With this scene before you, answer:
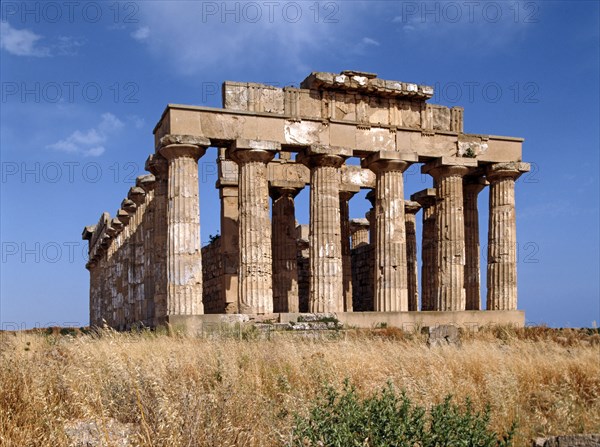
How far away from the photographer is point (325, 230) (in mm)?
21750

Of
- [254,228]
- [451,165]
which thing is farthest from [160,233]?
[451,165]

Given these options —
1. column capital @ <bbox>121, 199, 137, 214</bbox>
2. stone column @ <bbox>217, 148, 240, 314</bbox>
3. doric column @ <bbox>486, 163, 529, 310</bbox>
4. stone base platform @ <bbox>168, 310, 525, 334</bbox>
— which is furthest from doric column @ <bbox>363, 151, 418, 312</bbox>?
column capital @ <bbox>121, 199, 137, 214</bbox>

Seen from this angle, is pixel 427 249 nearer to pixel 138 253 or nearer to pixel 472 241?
pixel 472 241

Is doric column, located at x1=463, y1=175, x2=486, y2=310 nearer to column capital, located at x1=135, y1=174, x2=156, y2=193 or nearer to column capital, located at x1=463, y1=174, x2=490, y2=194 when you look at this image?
column capital, located at x1=463, y1=174, x2=490, y2=194

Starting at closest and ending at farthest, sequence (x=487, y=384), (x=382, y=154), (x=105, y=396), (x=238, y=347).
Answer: (x=105, y=396)
(x=487, y=384)
(x=238, y=347)
(x=382, y=154)

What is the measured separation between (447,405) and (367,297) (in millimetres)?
24435

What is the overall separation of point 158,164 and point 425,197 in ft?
37.4

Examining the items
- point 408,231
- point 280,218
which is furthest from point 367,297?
point 280,218

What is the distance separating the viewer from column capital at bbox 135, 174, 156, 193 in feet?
85.4

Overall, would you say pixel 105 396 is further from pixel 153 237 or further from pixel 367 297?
pixel 367 297

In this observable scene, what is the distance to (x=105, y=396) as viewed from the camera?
797 centimetres

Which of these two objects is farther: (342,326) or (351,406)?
(342,326)

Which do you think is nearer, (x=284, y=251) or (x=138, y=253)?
(x=284, y=251)

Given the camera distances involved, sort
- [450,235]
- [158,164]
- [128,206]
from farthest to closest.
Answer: [128,206] → [450,235] → [158,164]
